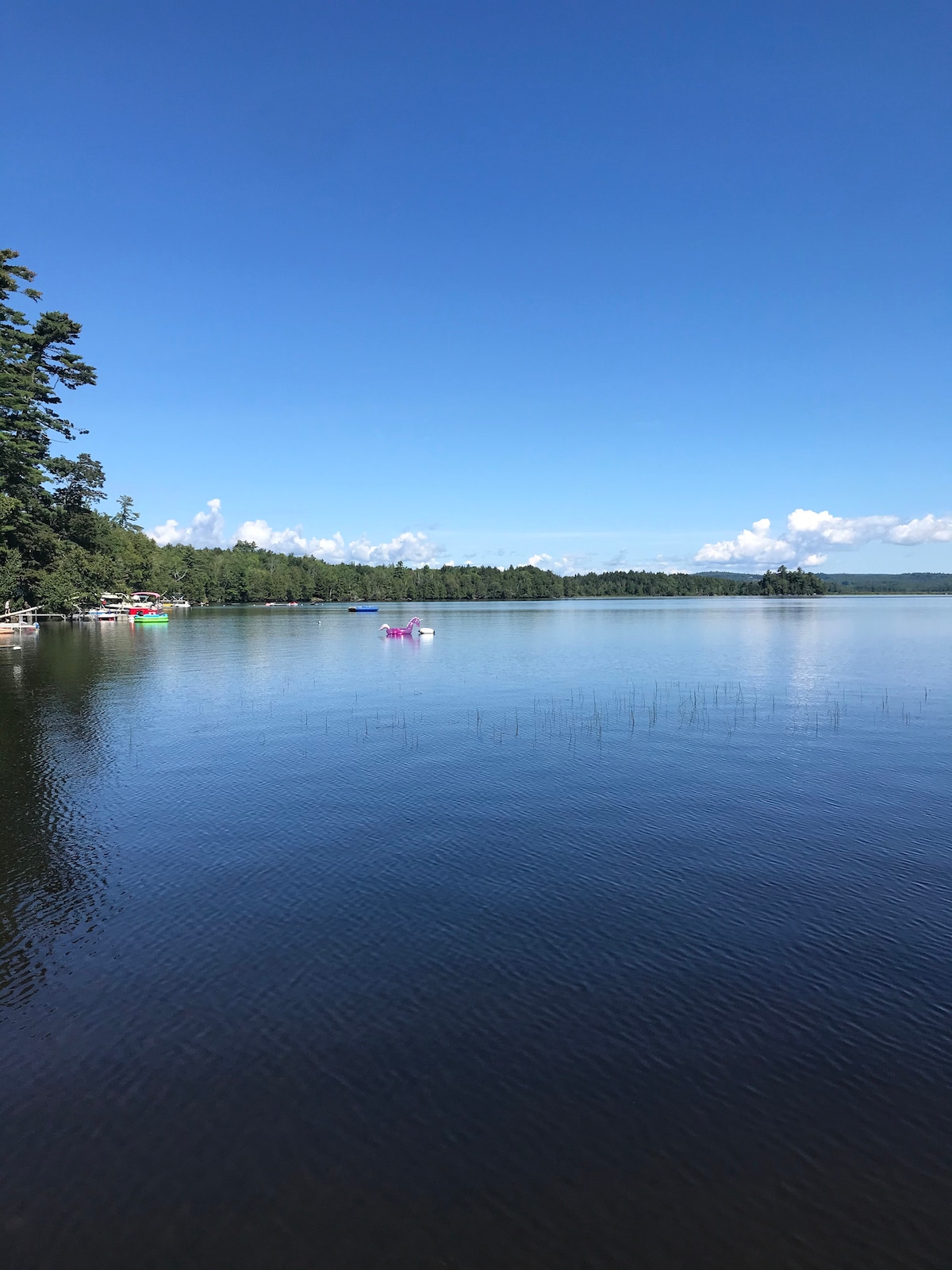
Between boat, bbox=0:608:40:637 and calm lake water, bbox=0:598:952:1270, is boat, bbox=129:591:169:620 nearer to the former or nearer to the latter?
boat, bbox=0:608:40:637

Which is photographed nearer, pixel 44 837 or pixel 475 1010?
pixel 475 1010

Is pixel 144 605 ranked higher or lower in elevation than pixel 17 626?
higher

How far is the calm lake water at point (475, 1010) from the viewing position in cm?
739

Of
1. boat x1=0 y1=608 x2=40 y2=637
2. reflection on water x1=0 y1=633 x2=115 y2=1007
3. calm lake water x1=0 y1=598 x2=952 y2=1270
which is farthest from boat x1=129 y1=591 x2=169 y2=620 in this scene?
calm lake water x1=0 y1=598 x2=952 y2=1270

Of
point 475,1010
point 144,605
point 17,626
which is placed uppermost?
point 144,605

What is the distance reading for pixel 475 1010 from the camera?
1103 centimetres

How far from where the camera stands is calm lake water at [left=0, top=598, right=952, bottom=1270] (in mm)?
7387

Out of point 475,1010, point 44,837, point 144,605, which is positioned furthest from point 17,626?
point 475,1010

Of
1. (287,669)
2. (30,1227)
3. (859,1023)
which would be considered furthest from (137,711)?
(859,1023)

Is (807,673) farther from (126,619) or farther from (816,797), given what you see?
(126,619)

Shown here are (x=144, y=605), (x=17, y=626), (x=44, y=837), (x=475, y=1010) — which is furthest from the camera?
(x=144, y=605)

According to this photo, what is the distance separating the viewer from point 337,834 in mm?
18812

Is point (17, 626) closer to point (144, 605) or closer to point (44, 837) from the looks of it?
point (144, 605)

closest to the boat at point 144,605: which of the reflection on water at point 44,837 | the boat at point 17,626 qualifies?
the boat at point 17,626
